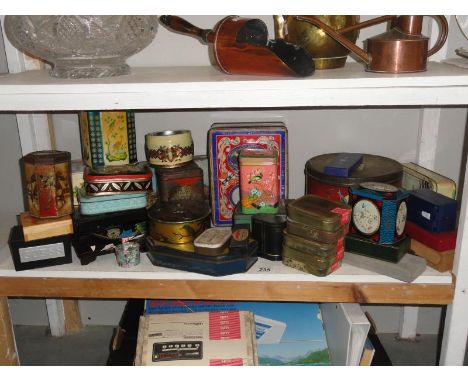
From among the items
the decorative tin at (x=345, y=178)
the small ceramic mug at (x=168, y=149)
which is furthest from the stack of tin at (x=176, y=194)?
the decorative tin at (x=345, y=178)

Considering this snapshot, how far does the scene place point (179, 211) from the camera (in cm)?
97

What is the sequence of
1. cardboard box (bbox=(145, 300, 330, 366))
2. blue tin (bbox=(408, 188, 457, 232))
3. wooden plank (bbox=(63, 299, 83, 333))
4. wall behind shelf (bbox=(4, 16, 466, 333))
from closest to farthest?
blue tin (bbox=(408, 188, 457, 232)), cardboard box (bbox=(145, 300, 330, 366)), wall behind shelf (bbox=(4, 16, 466, 333)), wooden plank (bbox=(63, 299, 83, 333))

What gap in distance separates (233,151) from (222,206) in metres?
0.12

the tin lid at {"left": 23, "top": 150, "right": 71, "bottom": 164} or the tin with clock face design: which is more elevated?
the tin lid at {"left": 23, "top": 150, "right": 71, "bottom": 164}

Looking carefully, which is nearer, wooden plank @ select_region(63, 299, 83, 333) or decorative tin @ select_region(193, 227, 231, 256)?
decorative tin @ select_region(193, 227, 231, 256)

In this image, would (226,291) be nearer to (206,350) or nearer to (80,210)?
(206,350)

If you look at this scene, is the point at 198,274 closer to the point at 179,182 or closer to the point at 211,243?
the point at 211,243

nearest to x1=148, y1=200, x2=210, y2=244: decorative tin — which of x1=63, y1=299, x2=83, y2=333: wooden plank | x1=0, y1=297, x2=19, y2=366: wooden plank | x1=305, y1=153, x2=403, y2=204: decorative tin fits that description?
x1=305, y1=153, x2=403, y2=204: decorative tin

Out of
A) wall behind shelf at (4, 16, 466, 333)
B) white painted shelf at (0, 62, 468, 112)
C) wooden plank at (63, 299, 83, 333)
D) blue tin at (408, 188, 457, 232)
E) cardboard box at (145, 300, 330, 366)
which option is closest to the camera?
white painted shelf at (0, 62, 468, 112)

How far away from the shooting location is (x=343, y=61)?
3.05ft

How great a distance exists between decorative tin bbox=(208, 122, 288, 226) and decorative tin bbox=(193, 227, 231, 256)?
117mm

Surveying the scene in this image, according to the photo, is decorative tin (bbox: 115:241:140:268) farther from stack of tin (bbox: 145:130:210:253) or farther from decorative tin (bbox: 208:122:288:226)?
decorative tin (bbox: 208:122:288:226)

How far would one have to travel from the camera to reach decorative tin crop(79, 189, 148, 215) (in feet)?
3.15

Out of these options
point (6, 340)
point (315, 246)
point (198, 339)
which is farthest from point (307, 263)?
point (6, 340)
